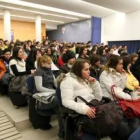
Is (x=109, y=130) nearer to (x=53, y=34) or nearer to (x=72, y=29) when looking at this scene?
(x=72, y=29)

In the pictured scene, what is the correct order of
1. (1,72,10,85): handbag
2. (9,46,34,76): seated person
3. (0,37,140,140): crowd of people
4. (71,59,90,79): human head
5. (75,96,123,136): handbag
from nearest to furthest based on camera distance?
(75,96,123,136): handbag
(0,37,140,140): crowd of people
(71,59,90,79): human head
(9,46,34,76): seated person
(1,72,10,85): handbag

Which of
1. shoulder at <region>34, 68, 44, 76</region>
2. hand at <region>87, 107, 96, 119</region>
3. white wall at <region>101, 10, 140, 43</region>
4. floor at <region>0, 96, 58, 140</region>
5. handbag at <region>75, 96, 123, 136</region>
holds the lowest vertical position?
floor at <region>0, 96, 58, 140</region>

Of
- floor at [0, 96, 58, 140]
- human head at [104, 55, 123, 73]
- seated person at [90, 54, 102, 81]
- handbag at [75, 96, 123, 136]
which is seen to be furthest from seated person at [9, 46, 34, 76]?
handbag at [75, 96, 123, 136]

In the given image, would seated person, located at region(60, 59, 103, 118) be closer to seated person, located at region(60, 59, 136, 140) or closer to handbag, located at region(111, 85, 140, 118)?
seated person, located at region(60, 59, 136, 140)

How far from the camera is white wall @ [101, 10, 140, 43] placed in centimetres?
925

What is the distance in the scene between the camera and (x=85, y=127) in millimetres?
1527

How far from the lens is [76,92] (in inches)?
70.2

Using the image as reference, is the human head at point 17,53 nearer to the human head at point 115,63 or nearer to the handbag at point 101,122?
the human head at point 115,63

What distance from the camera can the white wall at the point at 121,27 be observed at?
925 cm

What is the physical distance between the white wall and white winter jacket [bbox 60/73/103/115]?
8.16 meters

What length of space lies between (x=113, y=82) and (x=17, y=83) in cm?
153

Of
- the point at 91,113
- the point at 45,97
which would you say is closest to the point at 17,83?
the point at 45,97

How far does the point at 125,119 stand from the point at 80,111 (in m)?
0.55

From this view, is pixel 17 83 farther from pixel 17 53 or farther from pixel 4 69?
pixel 4 69
